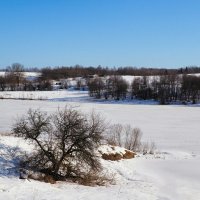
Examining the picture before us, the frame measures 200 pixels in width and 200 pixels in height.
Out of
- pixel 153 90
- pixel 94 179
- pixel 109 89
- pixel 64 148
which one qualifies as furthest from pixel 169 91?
pixel 64 148

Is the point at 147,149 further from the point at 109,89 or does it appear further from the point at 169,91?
the point at 109,89

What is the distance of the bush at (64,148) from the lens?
22250 mm

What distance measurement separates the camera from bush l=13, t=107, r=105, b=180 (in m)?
22.2

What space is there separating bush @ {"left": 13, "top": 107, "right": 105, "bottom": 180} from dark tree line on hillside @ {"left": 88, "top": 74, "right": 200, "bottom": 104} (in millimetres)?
99201

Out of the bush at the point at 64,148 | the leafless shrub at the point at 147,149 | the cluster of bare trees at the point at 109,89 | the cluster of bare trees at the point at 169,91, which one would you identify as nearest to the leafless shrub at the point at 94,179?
the bush at the point at 64,148

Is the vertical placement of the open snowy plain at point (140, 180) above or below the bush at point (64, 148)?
below

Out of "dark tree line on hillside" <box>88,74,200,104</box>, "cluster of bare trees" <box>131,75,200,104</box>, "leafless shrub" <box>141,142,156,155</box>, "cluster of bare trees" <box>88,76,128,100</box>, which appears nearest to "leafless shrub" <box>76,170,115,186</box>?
"leafless shrub" <box>141,142,156,155</box>

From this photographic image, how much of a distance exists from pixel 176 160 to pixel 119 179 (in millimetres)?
9753

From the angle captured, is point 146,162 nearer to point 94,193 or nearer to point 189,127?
point 94,193

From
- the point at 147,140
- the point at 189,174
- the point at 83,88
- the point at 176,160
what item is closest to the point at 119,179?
the point at 189,174

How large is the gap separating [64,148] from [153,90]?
11373cm

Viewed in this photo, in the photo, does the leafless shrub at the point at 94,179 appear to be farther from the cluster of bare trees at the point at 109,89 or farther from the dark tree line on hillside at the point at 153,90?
the cluster of bare trees at the point at 109,89

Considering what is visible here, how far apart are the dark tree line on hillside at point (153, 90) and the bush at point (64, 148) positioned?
325 feet

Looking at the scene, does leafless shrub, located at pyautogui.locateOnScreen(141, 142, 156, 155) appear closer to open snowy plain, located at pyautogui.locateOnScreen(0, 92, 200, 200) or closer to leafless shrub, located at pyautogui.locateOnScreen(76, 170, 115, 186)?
open snowy plain, located at pyautogui.locateOnScreen(0, 92, 200, 200)
